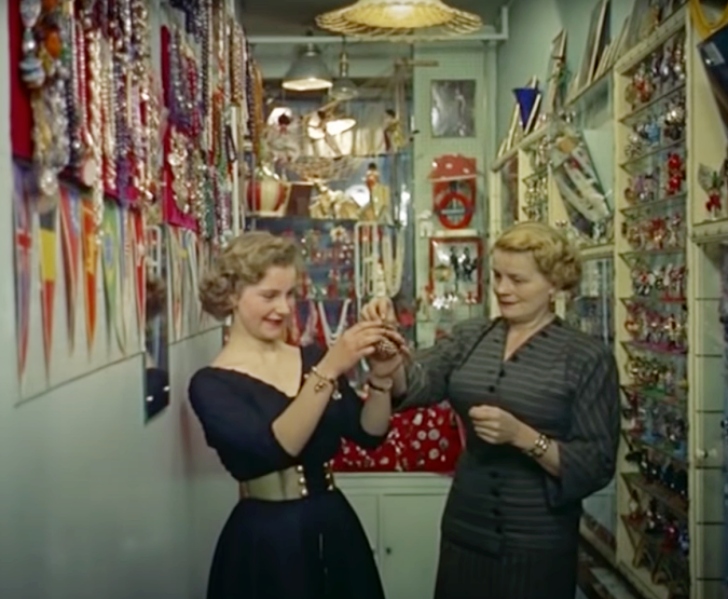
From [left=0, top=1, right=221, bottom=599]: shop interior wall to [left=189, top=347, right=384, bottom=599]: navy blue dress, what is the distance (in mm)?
167

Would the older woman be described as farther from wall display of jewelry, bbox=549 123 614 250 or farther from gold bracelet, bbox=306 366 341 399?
wall display of jewelry, bbox=549 123 614 250

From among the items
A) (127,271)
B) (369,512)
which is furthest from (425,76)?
(127,271)

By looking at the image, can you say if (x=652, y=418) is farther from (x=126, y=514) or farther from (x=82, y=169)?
(x=82, y=169)

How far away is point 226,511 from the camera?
306cm

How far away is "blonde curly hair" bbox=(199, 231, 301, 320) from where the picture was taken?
1.78 metres

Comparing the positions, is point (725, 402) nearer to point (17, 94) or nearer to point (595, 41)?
point (17, 94)

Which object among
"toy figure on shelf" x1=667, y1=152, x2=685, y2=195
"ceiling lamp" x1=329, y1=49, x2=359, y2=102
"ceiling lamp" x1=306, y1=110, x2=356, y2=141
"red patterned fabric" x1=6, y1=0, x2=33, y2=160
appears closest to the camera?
"red patterned fabric" x1=6, y1=0, x2=33, y2=160

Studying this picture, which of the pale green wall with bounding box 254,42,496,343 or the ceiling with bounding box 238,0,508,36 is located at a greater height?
the ceiling with bounding box 238,0,508,36

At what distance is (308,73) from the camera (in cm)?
518

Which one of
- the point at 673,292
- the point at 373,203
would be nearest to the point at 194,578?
the point at 673,292

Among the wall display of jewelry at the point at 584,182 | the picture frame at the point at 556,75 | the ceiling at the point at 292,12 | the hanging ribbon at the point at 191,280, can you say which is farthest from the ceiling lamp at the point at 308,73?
the hanging ribbon at the point at 191,280

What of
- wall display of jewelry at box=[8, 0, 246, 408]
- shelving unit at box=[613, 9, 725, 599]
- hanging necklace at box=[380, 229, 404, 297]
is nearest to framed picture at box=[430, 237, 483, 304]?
hanging necklace at box=[380, 229, 404, 297]

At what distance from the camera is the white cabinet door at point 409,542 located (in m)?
3.60

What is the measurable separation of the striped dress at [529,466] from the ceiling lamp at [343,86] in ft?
10.8
